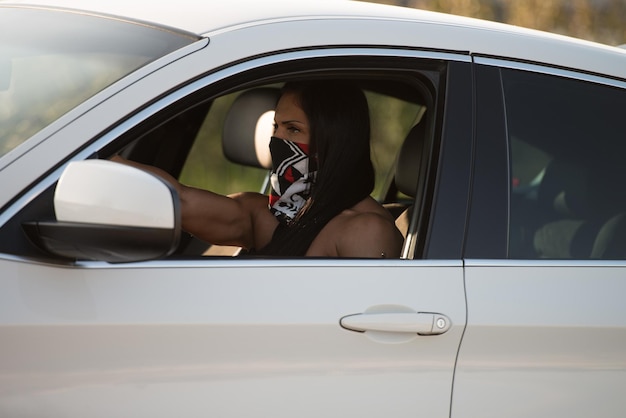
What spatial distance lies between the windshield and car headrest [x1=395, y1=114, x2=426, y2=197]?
0.89m

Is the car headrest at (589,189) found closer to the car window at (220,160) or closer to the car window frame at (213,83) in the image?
the car window frame at (213,83)

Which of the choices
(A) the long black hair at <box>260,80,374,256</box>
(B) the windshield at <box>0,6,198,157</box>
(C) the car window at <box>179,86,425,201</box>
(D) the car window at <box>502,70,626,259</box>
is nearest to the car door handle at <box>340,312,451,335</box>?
(D) the car window at <box>502,70,626,259</box>

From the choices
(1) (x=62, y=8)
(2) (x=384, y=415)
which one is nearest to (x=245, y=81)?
(1) (x=62, y=8)

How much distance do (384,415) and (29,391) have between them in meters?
0.76

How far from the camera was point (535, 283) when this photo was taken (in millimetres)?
2592

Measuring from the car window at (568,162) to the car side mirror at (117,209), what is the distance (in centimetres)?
96

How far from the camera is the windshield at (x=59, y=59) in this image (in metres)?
2.44

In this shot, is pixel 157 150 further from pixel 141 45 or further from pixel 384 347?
pixel 384 347

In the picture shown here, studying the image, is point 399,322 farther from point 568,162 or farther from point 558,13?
point 558,13

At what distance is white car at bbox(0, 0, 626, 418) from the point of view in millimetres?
2250

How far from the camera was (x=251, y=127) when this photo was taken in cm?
395

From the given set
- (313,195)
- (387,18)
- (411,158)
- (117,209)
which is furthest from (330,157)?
(117,209)

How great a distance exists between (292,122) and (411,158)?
0.36 meters

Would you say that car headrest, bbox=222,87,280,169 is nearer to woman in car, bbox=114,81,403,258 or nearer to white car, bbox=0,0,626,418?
woman in car, bbox=114,81,403,258
